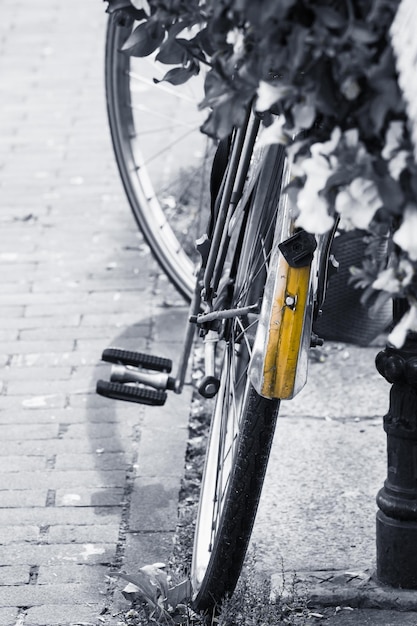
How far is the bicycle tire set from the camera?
93.4 inches

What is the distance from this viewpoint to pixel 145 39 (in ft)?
6.14

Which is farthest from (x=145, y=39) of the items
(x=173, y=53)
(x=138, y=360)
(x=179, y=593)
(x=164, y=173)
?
(x=164, y=173)

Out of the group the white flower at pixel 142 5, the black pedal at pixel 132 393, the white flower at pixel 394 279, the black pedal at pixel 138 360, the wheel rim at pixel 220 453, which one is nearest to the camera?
the white flower at pixel 394 279

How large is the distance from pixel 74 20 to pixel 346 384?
443 centimetres

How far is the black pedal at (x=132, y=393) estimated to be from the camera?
3.40m

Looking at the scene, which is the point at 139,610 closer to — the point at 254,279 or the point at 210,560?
the point at 210,560

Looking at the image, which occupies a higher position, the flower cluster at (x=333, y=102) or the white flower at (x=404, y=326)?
the flower cluster at (x=333, y=102)

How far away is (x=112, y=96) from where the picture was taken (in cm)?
418

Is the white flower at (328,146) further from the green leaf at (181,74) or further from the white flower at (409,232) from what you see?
the green leaf at (181,74)

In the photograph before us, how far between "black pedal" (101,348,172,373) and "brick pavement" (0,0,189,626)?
0.19 m

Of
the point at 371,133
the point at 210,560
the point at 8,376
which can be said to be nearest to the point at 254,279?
the point at 210,560

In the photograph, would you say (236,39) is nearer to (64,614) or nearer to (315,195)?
(315,195)

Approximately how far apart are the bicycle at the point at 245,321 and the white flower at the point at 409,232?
0.39m

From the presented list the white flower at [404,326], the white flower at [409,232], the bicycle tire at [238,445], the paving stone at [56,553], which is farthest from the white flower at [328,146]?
the paving stone at [56,553]
